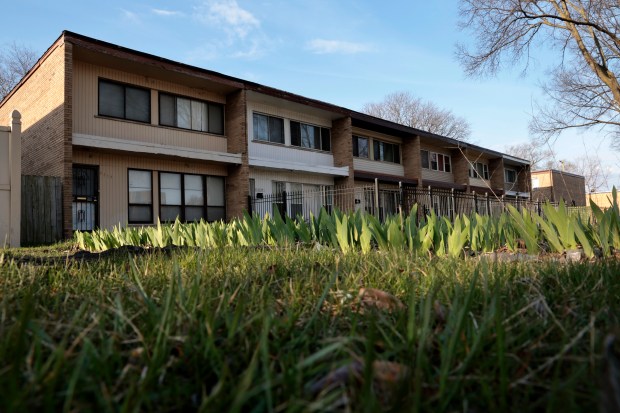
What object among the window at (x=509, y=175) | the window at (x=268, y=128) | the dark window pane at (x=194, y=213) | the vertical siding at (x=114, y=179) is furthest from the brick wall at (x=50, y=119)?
the window at (x=509, y=175)

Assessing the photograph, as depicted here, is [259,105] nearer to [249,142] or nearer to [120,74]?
[249,142]

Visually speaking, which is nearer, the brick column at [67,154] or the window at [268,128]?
the brick column at [67,154]

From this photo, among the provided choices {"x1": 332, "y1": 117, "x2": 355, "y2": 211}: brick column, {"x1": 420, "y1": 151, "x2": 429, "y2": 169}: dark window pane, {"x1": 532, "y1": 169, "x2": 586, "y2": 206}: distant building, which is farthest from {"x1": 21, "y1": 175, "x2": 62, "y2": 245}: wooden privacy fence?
{"x1": 532, "y1": 169, "x2": 586, "y2": 206}: distant building

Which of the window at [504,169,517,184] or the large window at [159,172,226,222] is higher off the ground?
the window at [504,169,517,184]

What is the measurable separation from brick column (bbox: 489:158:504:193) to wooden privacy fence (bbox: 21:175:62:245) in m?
29.5

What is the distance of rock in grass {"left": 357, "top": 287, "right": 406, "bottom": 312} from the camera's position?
1654 millimetres

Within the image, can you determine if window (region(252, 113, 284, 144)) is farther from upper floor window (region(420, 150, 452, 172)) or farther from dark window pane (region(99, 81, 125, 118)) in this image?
upper floor window (region(420, 150, 452, 172))

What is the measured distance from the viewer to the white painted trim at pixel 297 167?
54.9 feet

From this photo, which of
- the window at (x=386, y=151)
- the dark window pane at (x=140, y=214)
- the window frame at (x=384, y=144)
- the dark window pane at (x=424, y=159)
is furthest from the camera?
the dark window pane at (x=424, y=159)

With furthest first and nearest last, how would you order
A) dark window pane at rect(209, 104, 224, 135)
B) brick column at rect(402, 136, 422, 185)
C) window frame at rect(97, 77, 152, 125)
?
brick column at rect(402, 136, 422, 185) < dark window pane at rect(209, 104, 224, 135) < window frame at rect(97, 77, 152, 125)

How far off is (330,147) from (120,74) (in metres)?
10.3

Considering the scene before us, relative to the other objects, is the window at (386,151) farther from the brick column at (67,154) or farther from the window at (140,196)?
the brick column at (67,154)

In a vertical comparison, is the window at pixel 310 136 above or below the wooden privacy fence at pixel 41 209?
above

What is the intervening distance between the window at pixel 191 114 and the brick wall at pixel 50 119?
3532 millimetres
